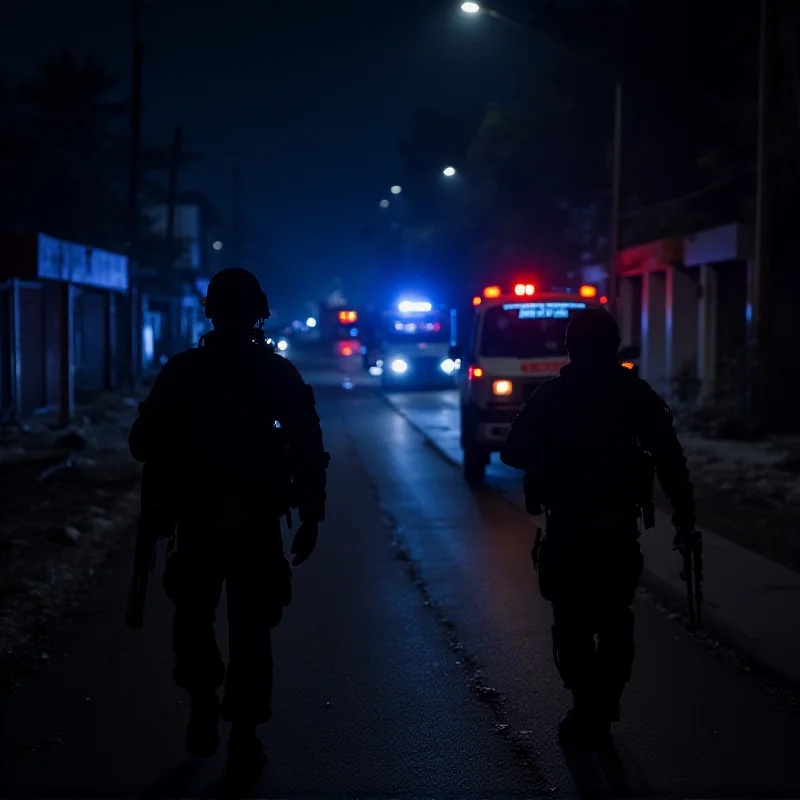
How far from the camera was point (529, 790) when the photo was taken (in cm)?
477

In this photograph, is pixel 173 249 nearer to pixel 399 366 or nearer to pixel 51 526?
pixel 399 366

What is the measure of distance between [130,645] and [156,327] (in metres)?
48.4

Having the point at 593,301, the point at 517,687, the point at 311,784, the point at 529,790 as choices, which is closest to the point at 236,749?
the point at 311,784

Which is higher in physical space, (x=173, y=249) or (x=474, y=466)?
(x=173, y=249)

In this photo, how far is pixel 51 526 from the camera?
11.6 metres

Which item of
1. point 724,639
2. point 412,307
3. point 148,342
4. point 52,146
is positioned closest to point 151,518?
point 724,639

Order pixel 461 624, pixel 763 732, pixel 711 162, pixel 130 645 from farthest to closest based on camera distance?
pixel 711 162 → pixel 461 624 → pixel 130 645 → pixel 763 732

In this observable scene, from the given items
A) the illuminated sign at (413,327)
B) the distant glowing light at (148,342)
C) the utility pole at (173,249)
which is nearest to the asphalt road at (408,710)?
the illuminated sign at (413,327)

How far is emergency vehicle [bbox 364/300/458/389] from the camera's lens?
37.6 m

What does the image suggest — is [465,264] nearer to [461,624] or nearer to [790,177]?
Result: [790,177]

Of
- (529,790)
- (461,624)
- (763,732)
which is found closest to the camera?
(529,790)

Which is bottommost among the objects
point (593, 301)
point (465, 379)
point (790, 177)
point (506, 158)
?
point (465, 379)

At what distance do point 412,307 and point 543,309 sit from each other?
24264 millimetres

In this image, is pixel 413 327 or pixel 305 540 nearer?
pixel 305 540
